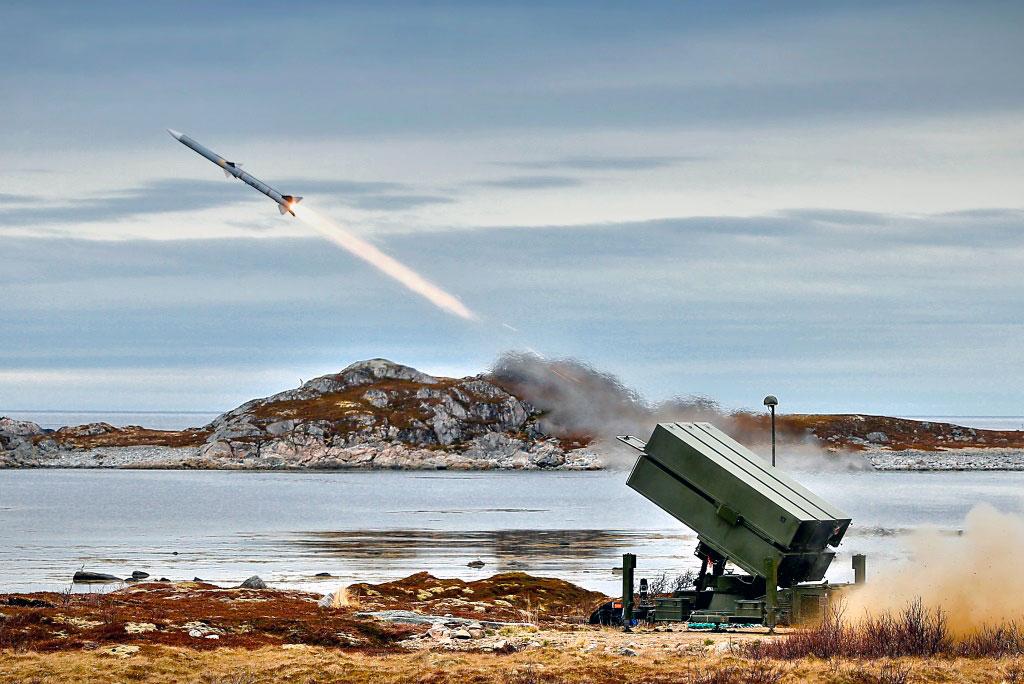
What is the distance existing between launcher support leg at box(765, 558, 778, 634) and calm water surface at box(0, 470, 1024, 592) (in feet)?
55.0

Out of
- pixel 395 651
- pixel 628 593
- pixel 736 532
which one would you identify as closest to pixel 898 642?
pixel 736 532

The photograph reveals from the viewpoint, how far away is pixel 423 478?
191 m

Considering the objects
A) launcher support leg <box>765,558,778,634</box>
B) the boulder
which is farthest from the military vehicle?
the boulder

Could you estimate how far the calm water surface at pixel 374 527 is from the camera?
5381 cm

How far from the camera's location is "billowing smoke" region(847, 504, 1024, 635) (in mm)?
26031

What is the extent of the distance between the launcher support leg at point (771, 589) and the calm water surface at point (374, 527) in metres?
16.8

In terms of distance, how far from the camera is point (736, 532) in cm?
2748

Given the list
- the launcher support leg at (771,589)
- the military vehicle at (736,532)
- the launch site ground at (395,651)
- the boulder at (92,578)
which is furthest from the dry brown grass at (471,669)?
the boulder at (92,578)

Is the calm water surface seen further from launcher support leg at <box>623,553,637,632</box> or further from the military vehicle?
the military vehicle

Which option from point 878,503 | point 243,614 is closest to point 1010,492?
point 878,503

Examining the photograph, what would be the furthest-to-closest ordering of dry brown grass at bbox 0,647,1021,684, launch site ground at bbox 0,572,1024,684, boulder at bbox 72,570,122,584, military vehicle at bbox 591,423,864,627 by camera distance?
boulder at bbox 72,570,122,584
military vehicle at bbox 591,423,864,627
launch site ground at bbox 0,572,1024,684
dry brown grass at bbox 0,647,1021,684

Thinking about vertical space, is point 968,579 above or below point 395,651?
above

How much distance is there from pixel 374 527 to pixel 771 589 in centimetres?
6049

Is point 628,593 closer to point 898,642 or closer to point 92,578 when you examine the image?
point 898,642
